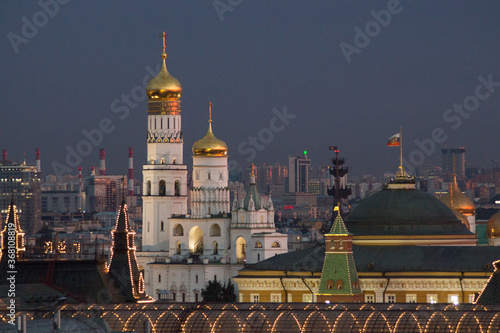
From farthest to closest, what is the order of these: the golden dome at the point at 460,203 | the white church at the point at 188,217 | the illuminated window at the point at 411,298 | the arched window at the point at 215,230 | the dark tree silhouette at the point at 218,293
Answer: the arched window at the point at 215,230 < the white church at the point at 188,217 < the golden dome at the point at 460,203 < the dark tree silhouette at the point at 218,293 < the illuminated window at the point at 411,298

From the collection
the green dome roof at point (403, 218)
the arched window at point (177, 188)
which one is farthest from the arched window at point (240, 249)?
the green dome roof at point (403, 218)

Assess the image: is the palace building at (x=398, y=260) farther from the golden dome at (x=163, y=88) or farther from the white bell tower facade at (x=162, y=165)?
the golden dome at (x=163, y=88)

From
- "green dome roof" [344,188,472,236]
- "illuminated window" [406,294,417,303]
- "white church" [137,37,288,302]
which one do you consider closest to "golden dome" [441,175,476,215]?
"white church" [137,37,288,302]

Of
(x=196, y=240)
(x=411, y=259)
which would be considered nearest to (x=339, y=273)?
(x=411, y=259)

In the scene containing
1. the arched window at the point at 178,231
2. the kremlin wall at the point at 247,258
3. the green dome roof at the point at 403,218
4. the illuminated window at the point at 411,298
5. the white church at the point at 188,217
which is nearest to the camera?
the kremlin wall at the point at 247,258

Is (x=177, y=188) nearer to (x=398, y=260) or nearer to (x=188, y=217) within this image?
(x=188, y=217)

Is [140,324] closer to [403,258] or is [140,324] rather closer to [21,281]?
[21,281]

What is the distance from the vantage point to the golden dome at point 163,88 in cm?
11638

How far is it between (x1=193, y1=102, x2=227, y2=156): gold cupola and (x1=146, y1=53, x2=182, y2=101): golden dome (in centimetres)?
291

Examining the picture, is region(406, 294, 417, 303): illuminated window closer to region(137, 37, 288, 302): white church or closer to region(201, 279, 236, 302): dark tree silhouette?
region(201, 279, 236, 302): dark tree silhouette

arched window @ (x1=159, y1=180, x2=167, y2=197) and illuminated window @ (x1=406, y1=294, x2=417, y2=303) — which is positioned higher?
arched window @ (x1=159, y1=180, x2=167, y2=197)

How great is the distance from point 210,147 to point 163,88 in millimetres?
4417

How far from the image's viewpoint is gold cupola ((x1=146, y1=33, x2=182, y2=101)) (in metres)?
116

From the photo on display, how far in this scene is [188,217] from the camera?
113812mm
